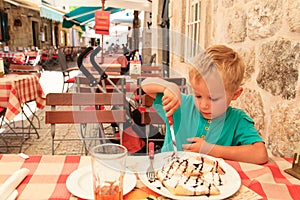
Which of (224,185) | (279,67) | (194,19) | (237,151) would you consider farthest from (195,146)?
(194,19)

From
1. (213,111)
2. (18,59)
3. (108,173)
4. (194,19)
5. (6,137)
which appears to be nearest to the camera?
(108,173)

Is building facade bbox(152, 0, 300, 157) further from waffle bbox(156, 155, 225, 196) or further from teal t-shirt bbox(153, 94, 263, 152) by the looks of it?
waffle bbox(156, 155, 225, 196)

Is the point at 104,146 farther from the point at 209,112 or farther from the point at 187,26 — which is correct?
the point at 187,26

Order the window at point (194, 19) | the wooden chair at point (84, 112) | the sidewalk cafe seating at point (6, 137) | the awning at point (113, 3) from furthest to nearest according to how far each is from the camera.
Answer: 1. the awning at point (113, 3)
2. the window at point (194, 19)
3. the sidewalk cafe seating at point (6, 137)
4. the wooden chair at point (84, 112)

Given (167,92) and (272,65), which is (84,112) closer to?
(167,92)

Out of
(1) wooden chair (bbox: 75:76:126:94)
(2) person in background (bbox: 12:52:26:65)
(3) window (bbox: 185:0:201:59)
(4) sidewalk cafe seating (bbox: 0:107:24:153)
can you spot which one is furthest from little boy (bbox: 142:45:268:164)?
(2) person in background (bbox: 12:52:26:65)

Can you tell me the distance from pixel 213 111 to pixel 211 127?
0.25 feet

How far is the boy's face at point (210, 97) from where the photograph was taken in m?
0.86

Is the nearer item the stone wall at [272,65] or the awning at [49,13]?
the stone wall at [272,65]

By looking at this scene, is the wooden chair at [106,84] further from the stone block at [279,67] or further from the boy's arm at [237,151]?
the boy's arm at [237,151]

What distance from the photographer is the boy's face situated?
86 cm

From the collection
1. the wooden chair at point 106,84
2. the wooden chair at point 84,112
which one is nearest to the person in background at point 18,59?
the wooden chair at point 106,84

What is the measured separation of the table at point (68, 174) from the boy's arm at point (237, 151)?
0.03 m

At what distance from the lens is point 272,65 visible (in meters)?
1.13
